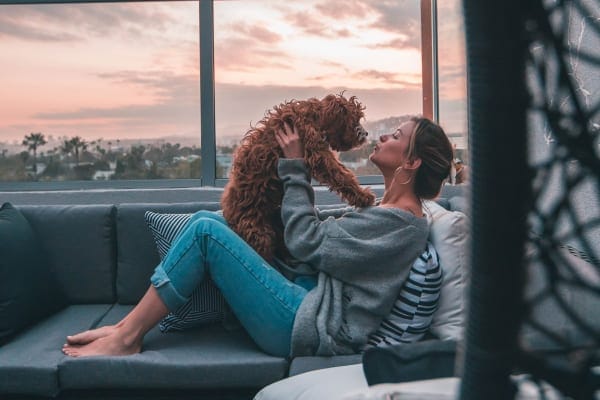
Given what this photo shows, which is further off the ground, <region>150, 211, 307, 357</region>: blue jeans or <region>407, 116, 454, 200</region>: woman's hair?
<region>407, 116, 454, 200</region>: woman's hair

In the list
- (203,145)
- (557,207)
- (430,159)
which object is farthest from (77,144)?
(557,207)

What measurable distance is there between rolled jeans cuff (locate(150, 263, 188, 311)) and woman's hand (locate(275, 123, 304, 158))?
54cm

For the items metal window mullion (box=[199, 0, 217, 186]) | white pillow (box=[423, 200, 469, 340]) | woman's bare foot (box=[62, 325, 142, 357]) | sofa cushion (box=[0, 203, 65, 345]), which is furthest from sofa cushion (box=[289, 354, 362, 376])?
metal window mullion (box=[199, 0, 217, 186])

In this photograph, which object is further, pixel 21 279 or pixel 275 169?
pixel 21 279

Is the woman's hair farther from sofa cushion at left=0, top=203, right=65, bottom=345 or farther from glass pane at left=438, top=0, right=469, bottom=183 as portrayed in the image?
sofa cushion at left=0, top=203, right=65, bottom=345

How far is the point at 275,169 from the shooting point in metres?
1.99

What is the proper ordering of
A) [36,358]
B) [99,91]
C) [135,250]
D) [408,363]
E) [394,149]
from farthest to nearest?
[99,91] < [135,250] < [394,149] < [36,358] < [408,363]

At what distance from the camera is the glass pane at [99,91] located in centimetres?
361

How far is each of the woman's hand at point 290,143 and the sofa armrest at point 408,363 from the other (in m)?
1.13

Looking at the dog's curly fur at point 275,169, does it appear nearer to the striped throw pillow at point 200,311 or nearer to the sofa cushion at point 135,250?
the striped throw pillow at point 200,311

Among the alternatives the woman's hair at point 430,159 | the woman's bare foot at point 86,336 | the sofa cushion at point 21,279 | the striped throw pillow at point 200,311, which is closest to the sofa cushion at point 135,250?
the sofa cushion at point 21,279

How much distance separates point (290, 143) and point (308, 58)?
1.79 m

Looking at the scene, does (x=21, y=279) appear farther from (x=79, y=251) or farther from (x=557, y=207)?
(x=557, y=207)

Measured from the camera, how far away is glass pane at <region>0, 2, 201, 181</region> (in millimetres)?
3605
